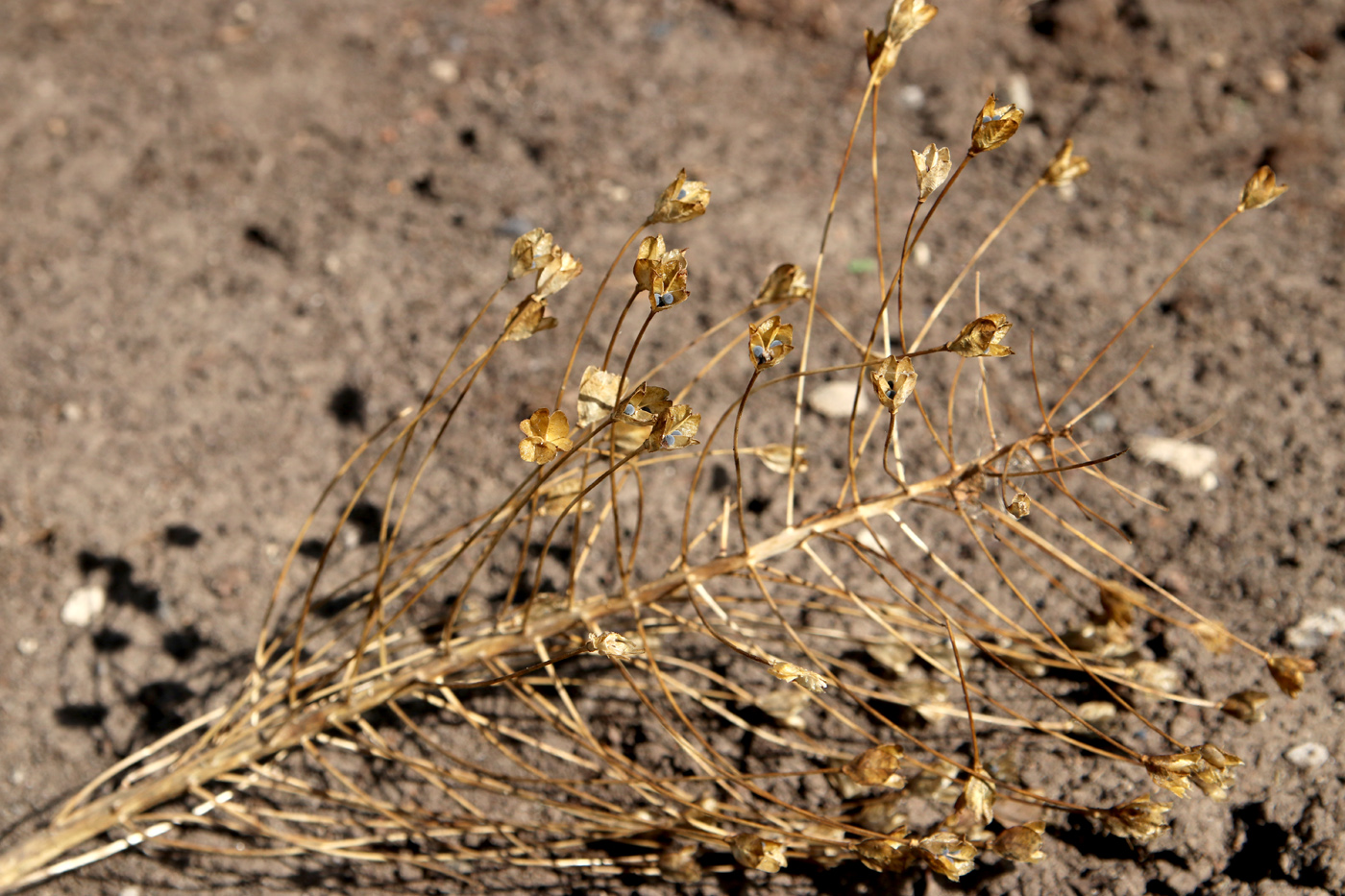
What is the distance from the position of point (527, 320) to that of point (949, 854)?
26.1 inches

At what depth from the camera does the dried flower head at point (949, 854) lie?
0.88m

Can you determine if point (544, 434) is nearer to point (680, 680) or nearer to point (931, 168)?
point (931, 168)

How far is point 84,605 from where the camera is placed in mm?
1430

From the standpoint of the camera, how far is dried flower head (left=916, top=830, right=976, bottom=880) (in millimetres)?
879

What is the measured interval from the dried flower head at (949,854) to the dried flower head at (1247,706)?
44 cm

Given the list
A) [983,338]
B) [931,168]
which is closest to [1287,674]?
[983,338]

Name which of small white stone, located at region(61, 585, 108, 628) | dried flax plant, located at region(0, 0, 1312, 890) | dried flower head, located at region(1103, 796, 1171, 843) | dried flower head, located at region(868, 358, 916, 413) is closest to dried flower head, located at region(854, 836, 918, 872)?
dried flax plant, located at region(0, 0, 1312, 890)

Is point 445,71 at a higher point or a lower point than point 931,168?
higher

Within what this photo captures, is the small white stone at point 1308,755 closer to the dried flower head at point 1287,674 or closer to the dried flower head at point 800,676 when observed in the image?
the dried flower head at point 1287,674

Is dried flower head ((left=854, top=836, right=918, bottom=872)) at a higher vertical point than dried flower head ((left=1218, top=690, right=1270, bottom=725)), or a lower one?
lower

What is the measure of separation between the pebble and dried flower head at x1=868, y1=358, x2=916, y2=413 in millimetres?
890

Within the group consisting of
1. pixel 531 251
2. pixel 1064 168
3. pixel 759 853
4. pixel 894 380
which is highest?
pixel 1064 168

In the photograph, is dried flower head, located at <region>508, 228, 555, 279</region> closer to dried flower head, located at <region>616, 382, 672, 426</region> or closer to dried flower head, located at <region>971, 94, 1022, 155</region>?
dried flower head, located at <region>616, 382, 672, 426</region>

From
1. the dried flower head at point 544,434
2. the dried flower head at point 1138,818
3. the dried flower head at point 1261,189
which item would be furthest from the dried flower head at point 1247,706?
the dried flower head at point 544,434
